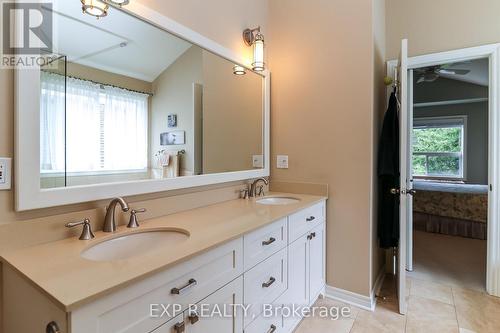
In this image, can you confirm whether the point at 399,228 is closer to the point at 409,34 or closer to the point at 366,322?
the point at 366,322

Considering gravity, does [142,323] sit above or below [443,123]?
below

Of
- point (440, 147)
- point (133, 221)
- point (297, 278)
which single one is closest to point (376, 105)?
point (297, 278)

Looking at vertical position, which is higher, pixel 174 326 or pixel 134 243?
pixel 134 243

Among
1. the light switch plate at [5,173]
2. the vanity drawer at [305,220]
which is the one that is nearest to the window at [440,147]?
the vanity drawer at [305,220]

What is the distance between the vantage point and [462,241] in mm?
3773

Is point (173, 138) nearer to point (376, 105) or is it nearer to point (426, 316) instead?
point (376, 105)

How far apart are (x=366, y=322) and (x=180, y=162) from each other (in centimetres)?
175

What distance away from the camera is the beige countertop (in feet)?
2.39

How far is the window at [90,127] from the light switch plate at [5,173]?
0.10 metres

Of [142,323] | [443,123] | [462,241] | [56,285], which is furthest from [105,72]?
[443,123]

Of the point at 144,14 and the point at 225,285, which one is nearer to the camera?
the point at 225,285

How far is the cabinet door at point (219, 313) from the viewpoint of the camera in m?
1.04

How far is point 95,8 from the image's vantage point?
1.26 metres

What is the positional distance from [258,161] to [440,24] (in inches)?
85.1
